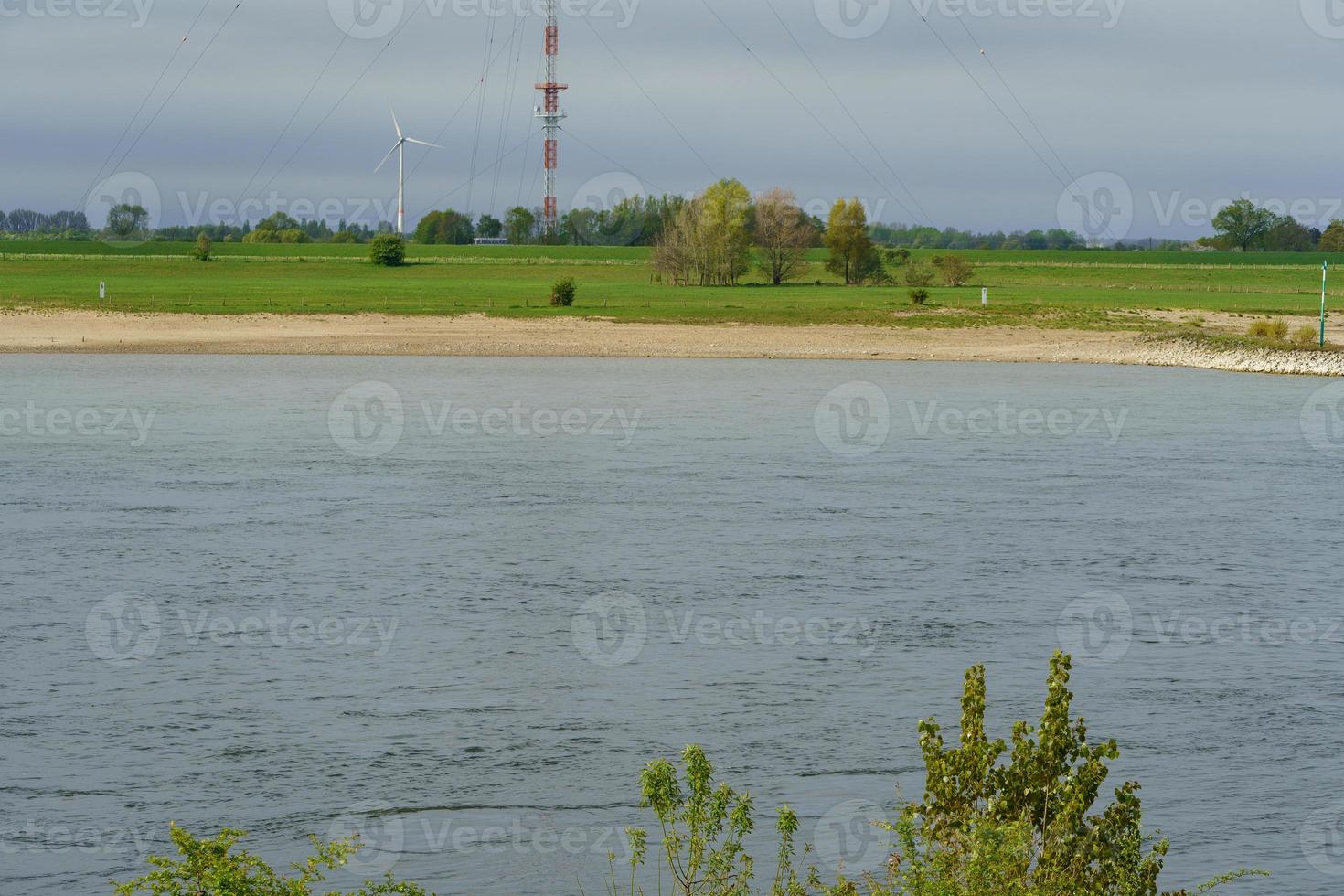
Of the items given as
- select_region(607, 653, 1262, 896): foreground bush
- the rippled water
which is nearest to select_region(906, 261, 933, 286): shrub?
the rippled water

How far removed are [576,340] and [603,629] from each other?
44373 mm

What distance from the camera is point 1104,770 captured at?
26.9 feet

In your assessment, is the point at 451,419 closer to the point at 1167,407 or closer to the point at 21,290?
the point at 1167,407

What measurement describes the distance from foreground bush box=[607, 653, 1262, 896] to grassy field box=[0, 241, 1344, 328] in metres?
57.8

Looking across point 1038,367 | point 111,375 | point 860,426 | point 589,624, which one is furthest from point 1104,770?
point 1038,367

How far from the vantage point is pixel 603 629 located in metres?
17.0

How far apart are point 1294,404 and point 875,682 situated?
32.7 metres

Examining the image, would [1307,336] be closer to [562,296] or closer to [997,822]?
[562,296]

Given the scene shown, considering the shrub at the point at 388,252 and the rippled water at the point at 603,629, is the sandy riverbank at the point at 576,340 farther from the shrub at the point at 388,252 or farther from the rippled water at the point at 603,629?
the shrub at the point at 388,252

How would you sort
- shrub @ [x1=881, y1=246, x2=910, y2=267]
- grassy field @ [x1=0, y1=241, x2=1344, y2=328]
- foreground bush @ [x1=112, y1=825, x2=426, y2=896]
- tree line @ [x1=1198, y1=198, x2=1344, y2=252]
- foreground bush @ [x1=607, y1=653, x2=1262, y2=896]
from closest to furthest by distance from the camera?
foreground bush @ [x1=112, y1=825, x2=426, y2=896] → foreground bush @ [x1=607, y1=653, x2=1262, y2=896] → grassy field @ [x1=0, y1=241, x2=1344, y2=328] → shrub @ [x1=881, y1=246, x2=910, y2=267] → tree line @ [x1=1198, y1=198, x2=1344, y2=252]

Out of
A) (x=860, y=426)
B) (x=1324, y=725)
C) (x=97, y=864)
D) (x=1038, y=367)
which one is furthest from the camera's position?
(x=1038, y=367)

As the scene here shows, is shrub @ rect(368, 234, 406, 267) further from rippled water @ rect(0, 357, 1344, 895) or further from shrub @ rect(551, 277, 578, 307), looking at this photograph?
rippled water @ rect(0, 357, 1344, 895)

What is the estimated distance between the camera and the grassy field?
68.4 meters

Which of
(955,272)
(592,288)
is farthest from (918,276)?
(592,288)
